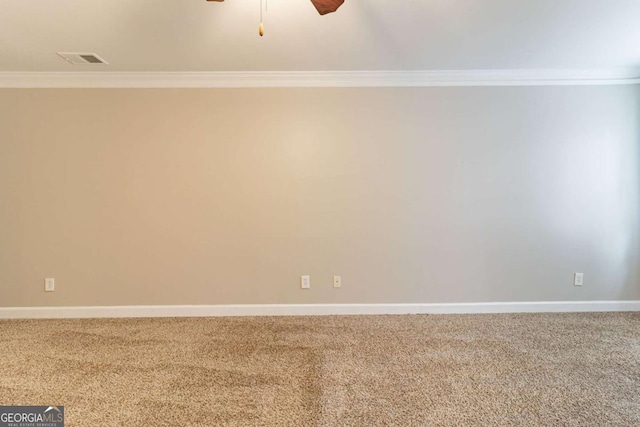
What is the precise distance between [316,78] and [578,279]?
137 inches

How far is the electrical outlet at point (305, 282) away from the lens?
3.33 meters

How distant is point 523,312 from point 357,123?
2.66 m

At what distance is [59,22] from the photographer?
2.24 metres

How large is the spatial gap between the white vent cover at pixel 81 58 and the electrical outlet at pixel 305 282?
111 inches

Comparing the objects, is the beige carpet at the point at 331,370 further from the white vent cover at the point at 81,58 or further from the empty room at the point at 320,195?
the white vent cover at the point at 81,58

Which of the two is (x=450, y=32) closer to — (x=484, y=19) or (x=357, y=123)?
(x=484, y=19)

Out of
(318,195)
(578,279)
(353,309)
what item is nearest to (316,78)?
(318,195)

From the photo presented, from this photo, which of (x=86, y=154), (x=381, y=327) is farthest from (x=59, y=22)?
(x=381, y=327)

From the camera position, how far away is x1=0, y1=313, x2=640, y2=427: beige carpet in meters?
1.83

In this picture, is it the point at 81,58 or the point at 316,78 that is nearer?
the point at 81,58

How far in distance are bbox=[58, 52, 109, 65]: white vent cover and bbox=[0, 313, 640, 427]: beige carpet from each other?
251 centimetres

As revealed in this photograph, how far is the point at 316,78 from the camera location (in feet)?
10.6

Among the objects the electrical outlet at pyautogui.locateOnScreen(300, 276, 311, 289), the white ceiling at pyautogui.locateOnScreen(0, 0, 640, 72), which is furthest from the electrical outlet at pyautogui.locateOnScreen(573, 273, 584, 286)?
the electrical outlet at pyautogui.locateOnScreen(300, 276, 311, 289)

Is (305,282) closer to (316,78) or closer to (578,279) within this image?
(316,78)
